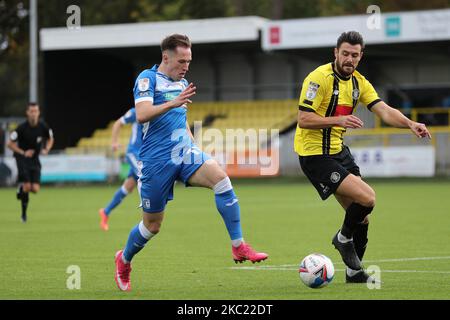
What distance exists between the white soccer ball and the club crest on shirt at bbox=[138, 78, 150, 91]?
6.71ft

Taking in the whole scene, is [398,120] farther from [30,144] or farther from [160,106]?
[30,144]

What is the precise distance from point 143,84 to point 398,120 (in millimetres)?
2434

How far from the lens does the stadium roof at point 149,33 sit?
37.8 m

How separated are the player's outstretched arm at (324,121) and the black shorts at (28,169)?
403 inches

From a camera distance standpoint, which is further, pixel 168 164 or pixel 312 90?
pixel 312 90

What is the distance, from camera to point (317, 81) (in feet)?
29.4

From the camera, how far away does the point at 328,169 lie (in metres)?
8.97

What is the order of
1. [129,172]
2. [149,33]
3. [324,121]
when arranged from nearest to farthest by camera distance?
[324,121] < [129,172] < [149,33]

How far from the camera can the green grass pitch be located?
8.46m


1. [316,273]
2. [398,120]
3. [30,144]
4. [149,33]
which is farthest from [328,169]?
[149,33]

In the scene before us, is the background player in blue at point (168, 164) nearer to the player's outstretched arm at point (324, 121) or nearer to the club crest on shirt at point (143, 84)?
the club crest on shirt at point (143, 84)
